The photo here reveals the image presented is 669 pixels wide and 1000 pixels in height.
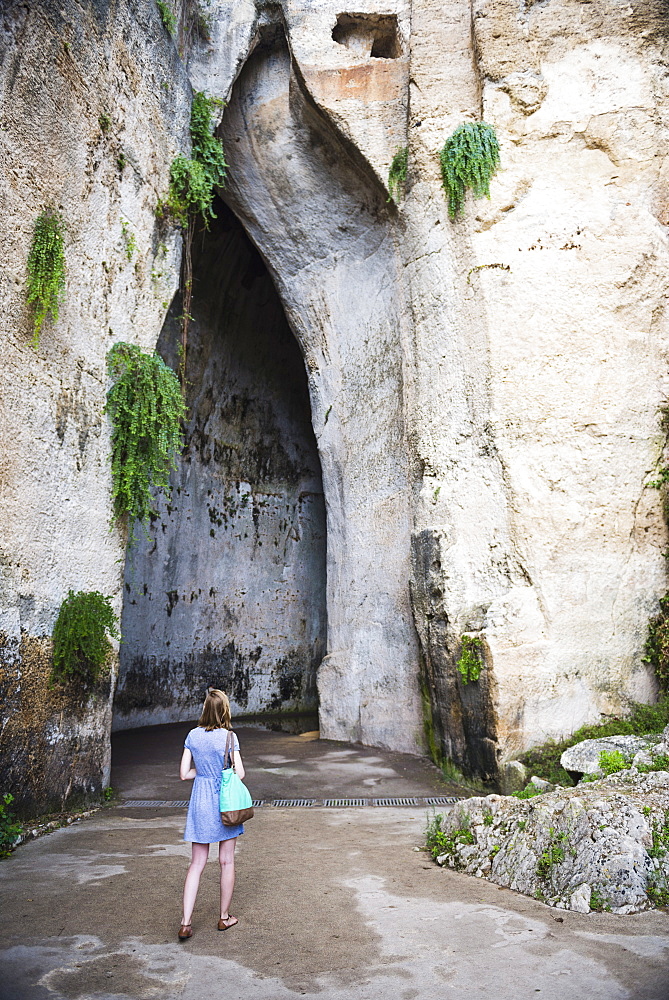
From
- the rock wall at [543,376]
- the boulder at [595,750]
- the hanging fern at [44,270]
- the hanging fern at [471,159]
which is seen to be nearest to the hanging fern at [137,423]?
the hanging fern at [44,270]

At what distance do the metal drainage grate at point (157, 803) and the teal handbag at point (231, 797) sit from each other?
3.71 m

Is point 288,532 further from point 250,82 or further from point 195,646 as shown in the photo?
point 250,82

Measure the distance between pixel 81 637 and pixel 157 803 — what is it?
1.92m

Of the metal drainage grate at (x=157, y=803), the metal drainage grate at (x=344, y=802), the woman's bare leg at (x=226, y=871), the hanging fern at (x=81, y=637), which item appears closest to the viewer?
the woman's bare leg at (x=226, y=871)

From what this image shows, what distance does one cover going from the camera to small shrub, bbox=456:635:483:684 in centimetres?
752

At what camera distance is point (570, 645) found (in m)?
7.55

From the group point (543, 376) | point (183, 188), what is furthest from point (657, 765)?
point (183, 188)

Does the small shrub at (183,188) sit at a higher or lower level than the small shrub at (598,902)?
higher

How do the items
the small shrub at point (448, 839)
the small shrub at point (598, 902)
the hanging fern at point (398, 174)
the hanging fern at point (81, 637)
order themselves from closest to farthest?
the small shrub at point (598, 902)
the small shrub at point (448, 839)
the hanging fern at point (81, 637)
the hanging fern at point (398, 174)

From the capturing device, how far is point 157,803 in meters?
7.17

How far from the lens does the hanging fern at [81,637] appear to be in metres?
6.56

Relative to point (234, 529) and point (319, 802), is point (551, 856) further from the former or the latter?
point (234, 529)

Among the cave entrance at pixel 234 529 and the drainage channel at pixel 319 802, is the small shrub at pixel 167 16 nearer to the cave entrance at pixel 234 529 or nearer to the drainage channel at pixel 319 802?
the cave entrance at pixel 234 529

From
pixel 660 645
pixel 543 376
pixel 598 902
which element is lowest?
pixel 598 902
